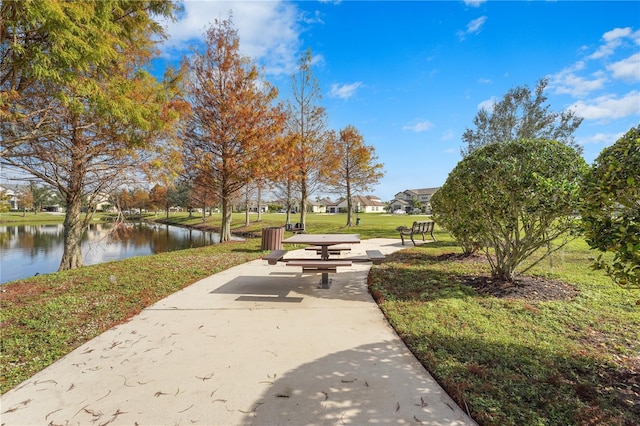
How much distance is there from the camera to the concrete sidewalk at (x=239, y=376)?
7.86 feet

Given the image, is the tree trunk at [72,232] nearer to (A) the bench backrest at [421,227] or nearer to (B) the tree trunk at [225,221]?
(B) the tree trunk at [225,221]

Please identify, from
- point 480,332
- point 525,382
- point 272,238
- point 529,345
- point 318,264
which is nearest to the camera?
point 525,382

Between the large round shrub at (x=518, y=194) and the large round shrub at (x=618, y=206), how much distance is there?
192 centimetres

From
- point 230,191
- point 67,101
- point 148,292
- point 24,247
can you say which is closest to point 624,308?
point 148,292

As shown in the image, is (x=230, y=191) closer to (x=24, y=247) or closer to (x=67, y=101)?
(x=67, y=101)

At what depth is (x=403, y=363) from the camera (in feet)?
10.4

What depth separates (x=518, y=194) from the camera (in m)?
5.18

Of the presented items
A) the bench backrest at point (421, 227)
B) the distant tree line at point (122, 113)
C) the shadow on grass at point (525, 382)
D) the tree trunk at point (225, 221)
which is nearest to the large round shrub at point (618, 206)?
the shadow on grass at point (525, 382)

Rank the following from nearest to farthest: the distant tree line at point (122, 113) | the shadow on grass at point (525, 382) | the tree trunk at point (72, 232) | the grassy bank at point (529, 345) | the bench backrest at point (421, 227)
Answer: the shadow on grass at point (525, 382)
the grassy bank at point (529, 345)
the distant tree line at point (122, 113)
the tree trunk at point (72, 232)
the bench backrest at point (421, 227)

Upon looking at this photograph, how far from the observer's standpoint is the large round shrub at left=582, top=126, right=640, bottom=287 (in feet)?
7.91

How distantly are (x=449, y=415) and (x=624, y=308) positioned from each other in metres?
4.44

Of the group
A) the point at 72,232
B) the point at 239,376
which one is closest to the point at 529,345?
the point at 239,376

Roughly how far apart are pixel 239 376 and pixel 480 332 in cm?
305

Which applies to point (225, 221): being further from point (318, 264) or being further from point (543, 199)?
point (543, 199)
